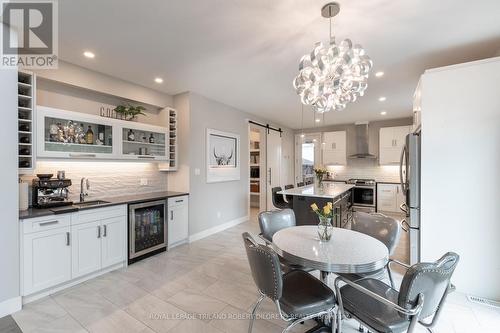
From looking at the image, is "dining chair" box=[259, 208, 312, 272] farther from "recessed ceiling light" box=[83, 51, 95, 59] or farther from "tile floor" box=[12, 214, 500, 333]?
"recessed ceiling light" box=[83, 51, 95, 59]

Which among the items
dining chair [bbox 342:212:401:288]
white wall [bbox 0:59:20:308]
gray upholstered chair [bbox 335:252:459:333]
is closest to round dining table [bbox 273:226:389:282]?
gray upholstered chair [bbox 335:252:459:333]

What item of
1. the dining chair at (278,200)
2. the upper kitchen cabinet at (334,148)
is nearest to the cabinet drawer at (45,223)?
the dining chair at (278,200)

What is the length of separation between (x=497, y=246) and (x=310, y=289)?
2218mm

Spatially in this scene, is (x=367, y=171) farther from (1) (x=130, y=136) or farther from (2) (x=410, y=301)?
(1) (x=130, y=136)

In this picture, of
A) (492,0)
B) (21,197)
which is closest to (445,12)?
(492,0)

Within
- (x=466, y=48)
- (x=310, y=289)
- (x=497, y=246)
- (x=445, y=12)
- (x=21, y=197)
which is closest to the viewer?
(x=310, y=289)

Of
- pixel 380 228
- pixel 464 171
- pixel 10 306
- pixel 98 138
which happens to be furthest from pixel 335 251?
pixel 98 138

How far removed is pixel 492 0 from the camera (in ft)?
6.17

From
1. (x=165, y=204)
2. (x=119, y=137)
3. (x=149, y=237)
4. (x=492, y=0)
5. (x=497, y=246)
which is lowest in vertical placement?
(x=149, y=237)

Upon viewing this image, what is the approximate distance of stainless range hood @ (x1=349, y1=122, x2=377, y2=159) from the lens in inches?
273

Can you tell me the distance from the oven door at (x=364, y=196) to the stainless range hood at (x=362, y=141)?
101cm

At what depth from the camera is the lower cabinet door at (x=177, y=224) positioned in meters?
3.77

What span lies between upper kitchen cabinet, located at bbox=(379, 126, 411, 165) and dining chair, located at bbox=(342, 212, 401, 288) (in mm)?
4940

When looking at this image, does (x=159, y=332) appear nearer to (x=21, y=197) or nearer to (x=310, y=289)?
(x=310, y=289)
